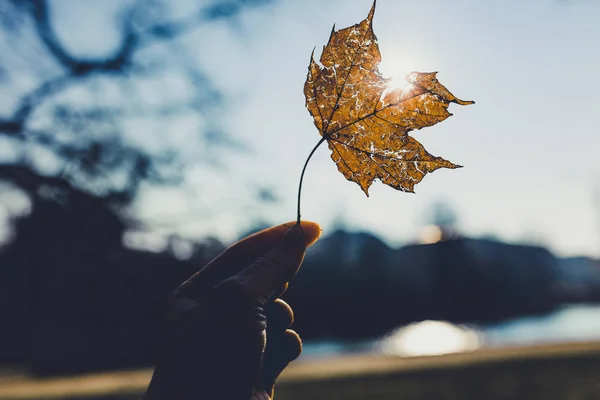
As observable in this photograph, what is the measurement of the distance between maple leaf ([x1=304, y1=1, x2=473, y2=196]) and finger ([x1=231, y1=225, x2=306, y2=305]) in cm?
31

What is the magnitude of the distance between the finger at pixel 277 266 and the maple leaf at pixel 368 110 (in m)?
0.31

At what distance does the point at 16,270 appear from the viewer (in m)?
8.28

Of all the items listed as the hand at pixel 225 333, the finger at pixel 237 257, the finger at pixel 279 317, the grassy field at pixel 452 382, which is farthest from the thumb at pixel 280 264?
the grassy field at pixel 452 382

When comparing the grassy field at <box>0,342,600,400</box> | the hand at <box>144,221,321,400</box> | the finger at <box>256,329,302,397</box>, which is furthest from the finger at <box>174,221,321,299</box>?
the grassy field at <box>0,342,600,400</box>

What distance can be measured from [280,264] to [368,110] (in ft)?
2.02

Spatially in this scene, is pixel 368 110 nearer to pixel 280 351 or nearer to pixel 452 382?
pixel 280 351

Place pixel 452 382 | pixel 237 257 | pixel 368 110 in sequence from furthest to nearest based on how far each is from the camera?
pixel 452 382 < pixel 237 257 < pixel 368 110

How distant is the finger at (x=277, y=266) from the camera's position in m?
1.54

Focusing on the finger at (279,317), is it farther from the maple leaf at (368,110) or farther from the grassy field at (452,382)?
the grassy field at (452,382)

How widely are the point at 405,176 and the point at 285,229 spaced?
57 centimetres

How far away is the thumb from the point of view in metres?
1.55

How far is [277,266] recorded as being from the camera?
1587mm

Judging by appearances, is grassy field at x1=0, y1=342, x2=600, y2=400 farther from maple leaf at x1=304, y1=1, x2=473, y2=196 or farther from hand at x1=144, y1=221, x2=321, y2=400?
maple leaf at x1=304, y1=1, x2=473, y2=196

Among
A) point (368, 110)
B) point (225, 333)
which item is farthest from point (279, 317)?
point (368, 110)
